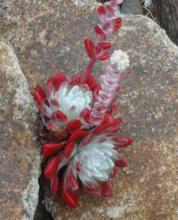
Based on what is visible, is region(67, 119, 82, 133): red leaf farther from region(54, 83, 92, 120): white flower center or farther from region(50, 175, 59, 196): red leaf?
region(50, 175, 59, 196): red leaf

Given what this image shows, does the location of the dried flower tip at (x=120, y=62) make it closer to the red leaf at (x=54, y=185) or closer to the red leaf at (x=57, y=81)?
the red leaf at (x=57, y=81)

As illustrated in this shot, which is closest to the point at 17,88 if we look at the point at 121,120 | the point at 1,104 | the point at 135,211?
the point at 1,104

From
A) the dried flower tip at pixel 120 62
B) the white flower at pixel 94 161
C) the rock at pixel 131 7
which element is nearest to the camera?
the dried flower tip at pixel 120 62

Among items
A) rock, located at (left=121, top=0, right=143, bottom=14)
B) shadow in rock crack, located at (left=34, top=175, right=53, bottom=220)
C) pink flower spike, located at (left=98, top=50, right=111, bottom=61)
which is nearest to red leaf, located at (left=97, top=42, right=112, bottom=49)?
pink flower spike, located at (left=98, top=50, right=111, bottom=61)

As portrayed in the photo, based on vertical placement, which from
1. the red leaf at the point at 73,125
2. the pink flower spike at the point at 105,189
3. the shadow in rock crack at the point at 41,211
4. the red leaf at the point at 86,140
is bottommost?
the shadow in rock crack at the point at 41,211

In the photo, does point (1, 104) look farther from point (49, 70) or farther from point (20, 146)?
point (49, 70)

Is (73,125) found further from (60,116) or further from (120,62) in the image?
(120,62)

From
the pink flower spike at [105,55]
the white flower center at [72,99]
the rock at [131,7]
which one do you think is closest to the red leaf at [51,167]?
the white flower center at [72,99]
